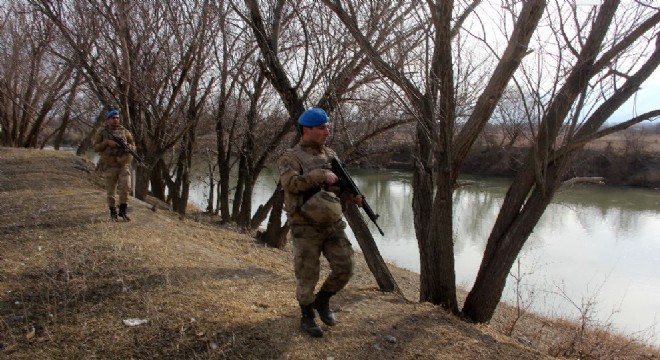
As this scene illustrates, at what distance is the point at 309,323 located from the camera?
150 inches

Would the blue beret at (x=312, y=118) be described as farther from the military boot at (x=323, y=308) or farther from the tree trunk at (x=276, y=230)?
the tree trunk at (x=276, y=230)

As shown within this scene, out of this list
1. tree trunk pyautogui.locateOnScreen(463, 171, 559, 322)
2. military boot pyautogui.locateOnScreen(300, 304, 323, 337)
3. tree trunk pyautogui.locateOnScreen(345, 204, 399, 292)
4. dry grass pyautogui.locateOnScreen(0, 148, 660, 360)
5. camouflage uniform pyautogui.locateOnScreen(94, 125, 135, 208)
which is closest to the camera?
dry grass pyautogui.locateOnScreen(0, 148, 660, 360)

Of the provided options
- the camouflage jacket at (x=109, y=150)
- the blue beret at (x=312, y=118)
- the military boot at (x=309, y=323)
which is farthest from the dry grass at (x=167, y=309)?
the blue beret at (x=312, y=118)

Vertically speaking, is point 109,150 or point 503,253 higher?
point 109,150

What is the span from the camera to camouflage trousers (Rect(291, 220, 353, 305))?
12.3 ft

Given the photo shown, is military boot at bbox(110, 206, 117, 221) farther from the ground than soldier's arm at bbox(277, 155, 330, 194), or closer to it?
closer to it

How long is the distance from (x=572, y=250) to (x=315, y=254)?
14.2m

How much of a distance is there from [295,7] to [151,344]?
639 cm

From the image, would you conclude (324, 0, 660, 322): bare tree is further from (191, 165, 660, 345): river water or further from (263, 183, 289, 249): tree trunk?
(263, 183, 289, 249): tree trunk

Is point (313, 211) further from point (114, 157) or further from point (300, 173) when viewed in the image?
point (114, 157)

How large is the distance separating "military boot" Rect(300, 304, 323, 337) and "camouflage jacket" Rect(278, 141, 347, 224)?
69 cm

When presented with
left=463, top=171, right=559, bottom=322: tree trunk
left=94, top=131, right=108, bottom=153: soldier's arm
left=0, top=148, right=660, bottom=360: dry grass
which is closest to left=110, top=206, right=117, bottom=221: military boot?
left=0, top=148, right=660, bottom=360: dry grass

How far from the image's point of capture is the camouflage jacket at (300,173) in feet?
11.6

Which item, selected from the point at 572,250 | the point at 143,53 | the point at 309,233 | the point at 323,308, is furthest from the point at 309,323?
the point at 572,250
